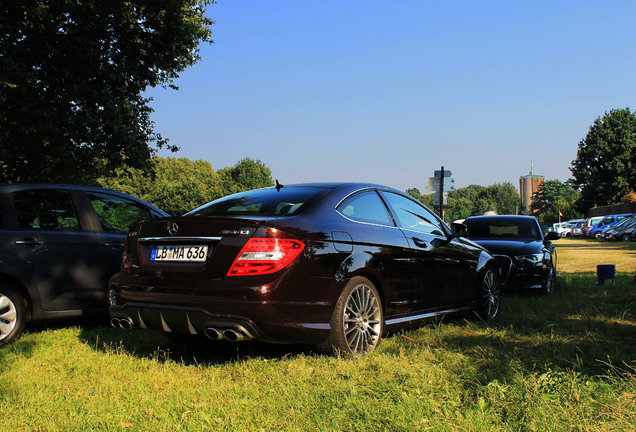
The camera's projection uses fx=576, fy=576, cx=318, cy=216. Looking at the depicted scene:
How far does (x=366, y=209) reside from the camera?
16.8 feet

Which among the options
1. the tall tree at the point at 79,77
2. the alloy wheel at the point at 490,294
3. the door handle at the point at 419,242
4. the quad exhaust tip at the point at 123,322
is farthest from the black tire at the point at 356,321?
the tall tree at the point at 79,77

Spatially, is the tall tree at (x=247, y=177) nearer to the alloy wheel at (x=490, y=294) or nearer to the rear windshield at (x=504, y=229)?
the rear windshield at (x=504, y=229)

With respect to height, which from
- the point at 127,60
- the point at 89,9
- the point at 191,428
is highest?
the point at 89,9

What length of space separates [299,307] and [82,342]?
8.12 ft

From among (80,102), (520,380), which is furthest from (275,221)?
(80,102)

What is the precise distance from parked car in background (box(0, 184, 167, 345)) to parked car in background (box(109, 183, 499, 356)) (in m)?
1.31

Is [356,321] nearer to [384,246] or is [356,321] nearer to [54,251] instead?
[384,246]

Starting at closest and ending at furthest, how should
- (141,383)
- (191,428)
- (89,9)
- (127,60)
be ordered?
(191,428), (141,383), (89,9), (127,60)

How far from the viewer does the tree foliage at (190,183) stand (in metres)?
86.1

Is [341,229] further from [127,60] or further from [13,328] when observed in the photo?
[127,60]

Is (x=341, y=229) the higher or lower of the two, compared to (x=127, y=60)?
lower

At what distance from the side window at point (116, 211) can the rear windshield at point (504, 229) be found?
19.4ft

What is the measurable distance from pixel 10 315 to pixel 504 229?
8.00m

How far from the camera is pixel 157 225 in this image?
176 inches
